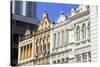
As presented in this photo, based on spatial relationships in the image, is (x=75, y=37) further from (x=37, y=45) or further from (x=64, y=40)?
(x=37, y=45)

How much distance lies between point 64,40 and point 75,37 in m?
0.09

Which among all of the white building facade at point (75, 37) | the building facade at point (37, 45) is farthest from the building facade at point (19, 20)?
the white building facade at point (75, 37)

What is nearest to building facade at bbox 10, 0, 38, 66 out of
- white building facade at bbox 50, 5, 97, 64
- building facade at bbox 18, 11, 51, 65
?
building facade at bbox 18, 11, 51, 65

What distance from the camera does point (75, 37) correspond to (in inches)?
92.5

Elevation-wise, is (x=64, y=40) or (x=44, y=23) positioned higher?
(x=44, y=23)

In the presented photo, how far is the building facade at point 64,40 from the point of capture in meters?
2.33

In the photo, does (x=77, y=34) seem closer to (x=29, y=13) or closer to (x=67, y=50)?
(x=67, y=50)

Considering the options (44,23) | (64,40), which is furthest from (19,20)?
(64,40)

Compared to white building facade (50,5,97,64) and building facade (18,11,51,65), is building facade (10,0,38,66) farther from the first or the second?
white building facade (50,5,97,64)

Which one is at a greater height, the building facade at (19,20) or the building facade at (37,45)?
the building facade at (19,20)

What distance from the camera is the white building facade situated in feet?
7.66

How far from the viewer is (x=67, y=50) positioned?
7.70ft

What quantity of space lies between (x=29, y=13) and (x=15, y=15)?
11 centimetres

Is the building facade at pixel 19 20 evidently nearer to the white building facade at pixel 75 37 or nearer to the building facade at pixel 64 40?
the building facade at pixel 64 40
